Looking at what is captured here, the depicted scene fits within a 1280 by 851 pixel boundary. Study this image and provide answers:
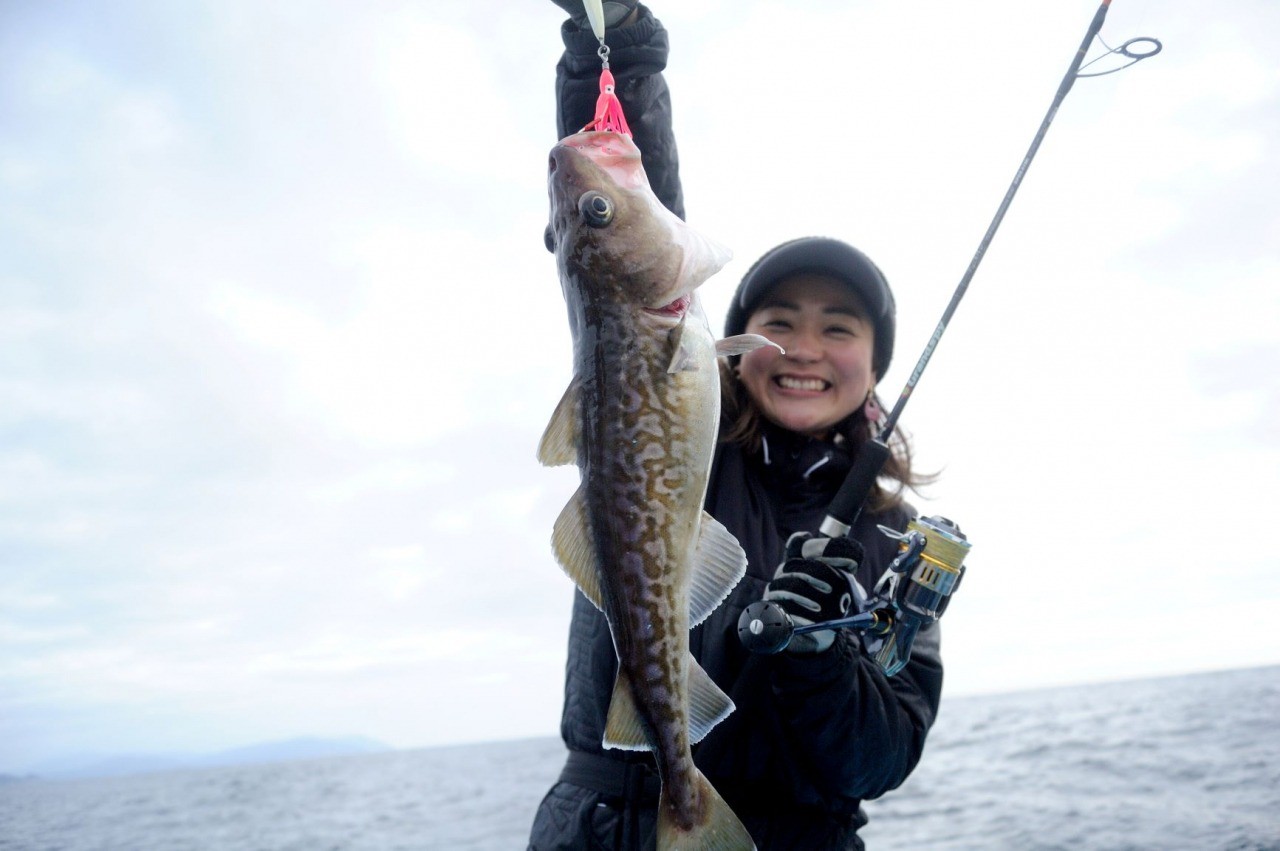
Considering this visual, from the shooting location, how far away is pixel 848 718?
2900mm

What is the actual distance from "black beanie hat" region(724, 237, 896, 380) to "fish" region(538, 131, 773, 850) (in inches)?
50.9

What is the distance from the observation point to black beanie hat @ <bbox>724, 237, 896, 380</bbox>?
12.2 ft

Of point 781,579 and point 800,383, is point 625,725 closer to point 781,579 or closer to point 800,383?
point 781,579

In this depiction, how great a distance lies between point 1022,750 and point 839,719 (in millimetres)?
29764

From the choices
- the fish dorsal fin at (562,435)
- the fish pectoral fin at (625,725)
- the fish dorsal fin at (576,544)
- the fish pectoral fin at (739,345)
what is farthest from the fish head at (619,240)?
the fish pectoral fin at (625,725)

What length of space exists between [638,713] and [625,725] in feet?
0.18

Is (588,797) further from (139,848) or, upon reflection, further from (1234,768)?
(139,848)

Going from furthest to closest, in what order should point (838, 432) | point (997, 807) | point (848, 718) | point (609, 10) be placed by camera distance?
point (997, 807)
point (838, 432)
point (609, 10)
point (848, 718)

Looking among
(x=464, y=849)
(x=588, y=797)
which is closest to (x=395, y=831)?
(x=464, y=849)

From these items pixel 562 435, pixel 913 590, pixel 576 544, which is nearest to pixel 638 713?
pixel 576 544

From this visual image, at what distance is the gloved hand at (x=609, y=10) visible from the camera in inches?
128

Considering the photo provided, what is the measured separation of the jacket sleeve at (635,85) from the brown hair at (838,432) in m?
0.93

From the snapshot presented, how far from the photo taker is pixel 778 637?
8.50 feet

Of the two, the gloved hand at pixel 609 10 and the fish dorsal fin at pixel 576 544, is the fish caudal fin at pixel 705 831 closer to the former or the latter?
the fish dorsal fin at pixel 576 544
